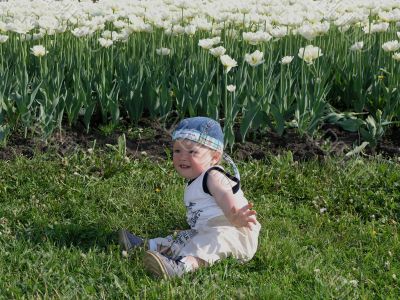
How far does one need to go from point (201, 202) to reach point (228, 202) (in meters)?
0.21

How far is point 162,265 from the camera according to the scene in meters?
3.28

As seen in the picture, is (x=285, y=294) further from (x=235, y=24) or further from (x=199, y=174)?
(x=235, y=24)

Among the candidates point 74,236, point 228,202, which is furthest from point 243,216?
point 74,236

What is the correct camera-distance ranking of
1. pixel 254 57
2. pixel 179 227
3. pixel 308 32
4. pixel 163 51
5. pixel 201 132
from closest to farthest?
pixel 201 132
pixel 179 227
pixel 254 57
pixel 308 32
pixel 163 51

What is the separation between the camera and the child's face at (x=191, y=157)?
352 cm

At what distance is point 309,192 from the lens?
429 centimetres

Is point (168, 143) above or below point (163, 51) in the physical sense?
below

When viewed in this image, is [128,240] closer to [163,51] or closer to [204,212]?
[204,212]

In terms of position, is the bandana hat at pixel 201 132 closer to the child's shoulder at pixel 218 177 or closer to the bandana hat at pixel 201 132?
the bandana hat at pixel 201 132

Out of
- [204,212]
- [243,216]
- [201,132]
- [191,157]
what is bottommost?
[204,212]

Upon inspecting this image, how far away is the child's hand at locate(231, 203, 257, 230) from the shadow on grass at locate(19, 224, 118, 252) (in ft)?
1.98

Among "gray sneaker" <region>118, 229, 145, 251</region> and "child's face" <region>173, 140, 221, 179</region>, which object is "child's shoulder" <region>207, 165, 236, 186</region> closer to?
"child's face" <region>173, 140, 221, 179</region>

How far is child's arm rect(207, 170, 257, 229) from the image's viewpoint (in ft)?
10.8

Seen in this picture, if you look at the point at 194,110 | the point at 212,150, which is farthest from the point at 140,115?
the point at 212,150
